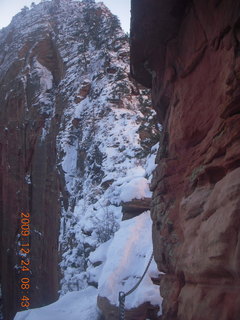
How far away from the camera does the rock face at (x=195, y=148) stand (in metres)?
2.53

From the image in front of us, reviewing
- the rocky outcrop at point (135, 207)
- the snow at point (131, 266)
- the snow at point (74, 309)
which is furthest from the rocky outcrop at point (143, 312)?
the rocky outcrop at point (135, 207)

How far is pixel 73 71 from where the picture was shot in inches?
848

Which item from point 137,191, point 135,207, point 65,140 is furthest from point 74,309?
point 65,140

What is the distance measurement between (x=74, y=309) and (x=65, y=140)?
34.9 feet

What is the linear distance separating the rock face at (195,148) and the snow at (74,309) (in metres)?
3.69

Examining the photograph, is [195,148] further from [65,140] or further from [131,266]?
[65,140]

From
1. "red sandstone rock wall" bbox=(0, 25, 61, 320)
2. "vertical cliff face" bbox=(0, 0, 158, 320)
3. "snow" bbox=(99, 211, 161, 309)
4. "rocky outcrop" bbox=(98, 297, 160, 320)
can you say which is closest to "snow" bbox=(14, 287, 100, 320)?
"vertical cliff face" bbox=(0, 0, 158, 320)

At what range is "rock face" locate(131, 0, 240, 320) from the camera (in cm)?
253

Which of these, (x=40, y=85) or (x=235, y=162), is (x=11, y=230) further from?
(x=235, y=162)

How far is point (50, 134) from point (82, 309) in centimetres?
1506

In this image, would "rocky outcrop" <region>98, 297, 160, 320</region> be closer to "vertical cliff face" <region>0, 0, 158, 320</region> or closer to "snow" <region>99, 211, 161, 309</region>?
"snow" <region>99, 211, 161, 309</region>

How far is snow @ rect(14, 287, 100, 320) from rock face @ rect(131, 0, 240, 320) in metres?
3.69

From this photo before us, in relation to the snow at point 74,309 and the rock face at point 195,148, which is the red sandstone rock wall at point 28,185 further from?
the rock face at point 195,148

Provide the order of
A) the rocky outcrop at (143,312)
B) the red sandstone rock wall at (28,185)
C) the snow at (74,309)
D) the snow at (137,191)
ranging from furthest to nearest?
the red sandstone rock wall at (28,185), the snow at (137,191), the snow at (74,309), the rocky outcrop at (143,312)
